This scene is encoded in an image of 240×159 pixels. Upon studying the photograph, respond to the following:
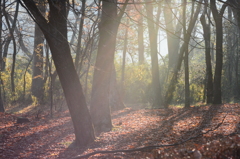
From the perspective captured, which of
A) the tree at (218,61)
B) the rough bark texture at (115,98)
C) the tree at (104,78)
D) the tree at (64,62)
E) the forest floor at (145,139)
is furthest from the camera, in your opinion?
the rough bark texture at (115,98)

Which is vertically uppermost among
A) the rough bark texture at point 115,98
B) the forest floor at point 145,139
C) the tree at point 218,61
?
the tree at point 218,61

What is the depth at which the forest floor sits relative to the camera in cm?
469

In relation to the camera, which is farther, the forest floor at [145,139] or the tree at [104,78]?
the tree at [104,78]

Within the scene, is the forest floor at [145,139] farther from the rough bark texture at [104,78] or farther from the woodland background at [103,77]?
the rough bark texture at [104,78]

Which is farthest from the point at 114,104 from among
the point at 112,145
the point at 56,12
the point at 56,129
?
the point at 56,12

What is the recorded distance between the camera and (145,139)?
20.6ft

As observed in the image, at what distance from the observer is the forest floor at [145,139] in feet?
15.4

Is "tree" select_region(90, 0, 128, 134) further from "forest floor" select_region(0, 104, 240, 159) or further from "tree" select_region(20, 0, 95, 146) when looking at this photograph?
"tree" select_region(20, 0, 95, 146)

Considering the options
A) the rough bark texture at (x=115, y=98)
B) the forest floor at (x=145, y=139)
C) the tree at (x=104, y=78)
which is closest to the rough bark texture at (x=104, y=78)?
the tree at (x=104, y=78)

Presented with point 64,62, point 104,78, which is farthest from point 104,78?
point 64,62

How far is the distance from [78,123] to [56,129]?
9.83 feet

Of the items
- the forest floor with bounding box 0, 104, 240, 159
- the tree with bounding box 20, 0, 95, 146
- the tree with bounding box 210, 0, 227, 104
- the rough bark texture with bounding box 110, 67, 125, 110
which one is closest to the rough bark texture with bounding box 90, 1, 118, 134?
the forest floor with bounding box 0, 104, 240, 159

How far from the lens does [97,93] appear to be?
311 inches

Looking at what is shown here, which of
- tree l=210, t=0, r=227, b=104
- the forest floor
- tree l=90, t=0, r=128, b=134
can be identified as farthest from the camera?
tree l=210, t=0, r=227, b=104
